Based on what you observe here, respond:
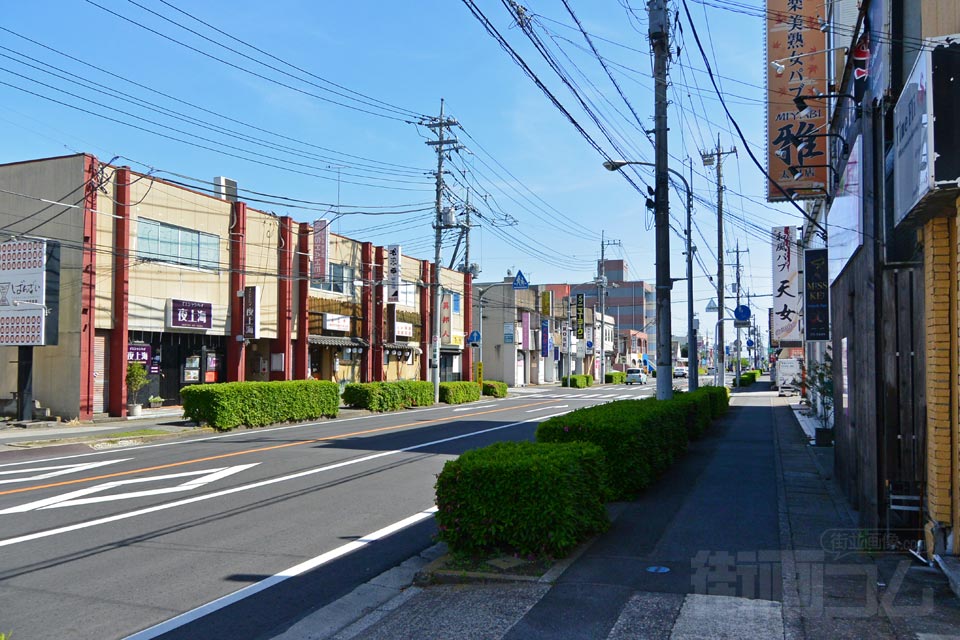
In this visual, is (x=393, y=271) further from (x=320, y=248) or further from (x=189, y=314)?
(x=189, y=314)

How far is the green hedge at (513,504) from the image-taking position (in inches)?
262

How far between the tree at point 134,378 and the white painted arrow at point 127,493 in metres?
13.0

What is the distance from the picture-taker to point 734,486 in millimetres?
11312

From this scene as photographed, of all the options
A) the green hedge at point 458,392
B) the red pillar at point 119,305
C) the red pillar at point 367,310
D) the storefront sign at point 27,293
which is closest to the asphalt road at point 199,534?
the storefront sign at point 27,293

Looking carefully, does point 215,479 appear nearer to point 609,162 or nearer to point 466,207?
point 609,162

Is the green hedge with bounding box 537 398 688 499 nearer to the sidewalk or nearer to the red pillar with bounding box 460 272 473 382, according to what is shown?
the sidewalk

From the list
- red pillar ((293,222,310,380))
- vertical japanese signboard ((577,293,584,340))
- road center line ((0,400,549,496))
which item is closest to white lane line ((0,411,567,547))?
road center line ((0,400,549,496))

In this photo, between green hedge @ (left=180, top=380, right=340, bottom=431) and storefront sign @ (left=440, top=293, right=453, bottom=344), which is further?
storefront sign @ (left=440, top=293, right=453, bottom=344)

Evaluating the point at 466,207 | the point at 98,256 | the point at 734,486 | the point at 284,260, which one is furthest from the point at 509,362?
the point at 734,486

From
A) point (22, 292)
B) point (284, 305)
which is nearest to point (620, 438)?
point (22, 292)

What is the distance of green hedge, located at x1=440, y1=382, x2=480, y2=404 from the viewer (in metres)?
37.5

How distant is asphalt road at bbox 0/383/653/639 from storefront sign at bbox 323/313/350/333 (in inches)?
728

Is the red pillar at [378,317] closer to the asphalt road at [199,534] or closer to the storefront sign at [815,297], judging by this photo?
the asphalt road at [199,534]

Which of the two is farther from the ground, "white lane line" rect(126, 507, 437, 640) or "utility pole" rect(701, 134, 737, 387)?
"utility pole" rect(701, 134, 737, 387)
